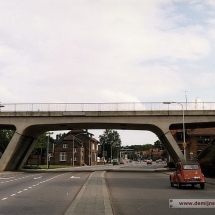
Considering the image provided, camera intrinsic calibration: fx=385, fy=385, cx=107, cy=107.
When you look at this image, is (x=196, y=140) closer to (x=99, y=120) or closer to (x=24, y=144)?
(x=99, y=120)

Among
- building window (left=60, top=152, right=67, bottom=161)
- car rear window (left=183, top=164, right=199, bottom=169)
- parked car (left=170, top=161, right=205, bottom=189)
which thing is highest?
Answer: car rear window (left=183, top=164, right=199, bottom=169)

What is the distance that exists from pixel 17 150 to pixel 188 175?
33.5 meters

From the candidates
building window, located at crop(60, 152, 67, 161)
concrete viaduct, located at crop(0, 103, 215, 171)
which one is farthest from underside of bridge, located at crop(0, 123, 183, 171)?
building window, located at crop(60, 152, 67, 161)

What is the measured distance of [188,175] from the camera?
23406 millimetres

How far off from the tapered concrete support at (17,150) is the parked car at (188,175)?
29.7 m

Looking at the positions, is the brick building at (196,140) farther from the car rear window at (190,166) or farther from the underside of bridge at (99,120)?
the car rear window at (190,166)

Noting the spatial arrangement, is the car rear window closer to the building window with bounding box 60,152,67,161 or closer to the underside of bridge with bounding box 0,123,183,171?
the underside of bridge with bounding box 0,123,183,171

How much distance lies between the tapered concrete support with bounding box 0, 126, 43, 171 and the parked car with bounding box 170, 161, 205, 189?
97.5 ft

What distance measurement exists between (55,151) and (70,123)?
201ft

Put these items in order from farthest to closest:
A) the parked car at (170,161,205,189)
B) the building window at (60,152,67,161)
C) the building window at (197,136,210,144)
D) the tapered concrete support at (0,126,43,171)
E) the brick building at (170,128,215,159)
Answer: the building window at (60,152,67,161), the building window at (197,136,210,144), the brick building at (170,128,215,159), the tapered concrete support at (0,126,43,171), the parked car at (170,161,205,189)

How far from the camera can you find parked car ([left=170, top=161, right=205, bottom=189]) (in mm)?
23281

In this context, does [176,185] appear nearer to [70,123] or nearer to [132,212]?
[132,212]

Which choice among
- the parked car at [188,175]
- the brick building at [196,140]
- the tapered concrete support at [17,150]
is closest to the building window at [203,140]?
the brick building at [196,140]

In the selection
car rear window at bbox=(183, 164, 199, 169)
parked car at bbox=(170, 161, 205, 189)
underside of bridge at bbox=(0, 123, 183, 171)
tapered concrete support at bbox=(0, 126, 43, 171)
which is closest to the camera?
parked car at bbox=(170, 161, 205, 189)
